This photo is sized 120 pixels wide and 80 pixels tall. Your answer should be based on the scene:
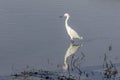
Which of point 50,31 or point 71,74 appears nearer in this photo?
point 71,74

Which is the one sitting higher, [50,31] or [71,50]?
[50,31]

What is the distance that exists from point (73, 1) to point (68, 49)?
27.4ft

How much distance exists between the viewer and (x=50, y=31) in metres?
14.6

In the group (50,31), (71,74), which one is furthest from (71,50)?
(71,74)

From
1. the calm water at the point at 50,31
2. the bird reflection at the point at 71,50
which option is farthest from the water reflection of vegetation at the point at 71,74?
the bird reflection at the point at 71,50

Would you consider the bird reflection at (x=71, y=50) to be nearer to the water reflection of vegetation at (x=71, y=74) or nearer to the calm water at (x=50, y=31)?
the calm water at (x=50, y=31)

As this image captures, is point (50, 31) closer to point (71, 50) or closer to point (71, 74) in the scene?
point (71, 50)

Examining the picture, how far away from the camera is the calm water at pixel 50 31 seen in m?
11.3

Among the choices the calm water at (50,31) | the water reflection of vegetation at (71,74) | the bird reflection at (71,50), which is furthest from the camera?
the bird reflection at (71,50)

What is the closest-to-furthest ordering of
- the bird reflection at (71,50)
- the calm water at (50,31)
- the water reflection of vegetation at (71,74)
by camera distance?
the water reflection of vegetation at (71,74), the calm water at (50,31), the bird reflection at (71,50)

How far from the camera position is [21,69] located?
10.1 metres

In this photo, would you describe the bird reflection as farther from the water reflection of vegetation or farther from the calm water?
the water reflection of vegetation

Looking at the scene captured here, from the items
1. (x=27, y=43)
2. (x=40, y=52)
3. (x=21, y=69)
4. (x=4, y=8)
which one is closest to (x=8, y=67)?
(x=21, y=69)

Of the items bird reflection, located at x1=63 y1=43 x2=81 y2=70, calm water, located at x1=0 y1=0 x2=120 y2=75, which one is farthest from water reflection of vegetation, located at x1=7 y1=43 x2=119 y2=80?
bird reflection, located at x1=63 y1=43 x2=81 y2=70
